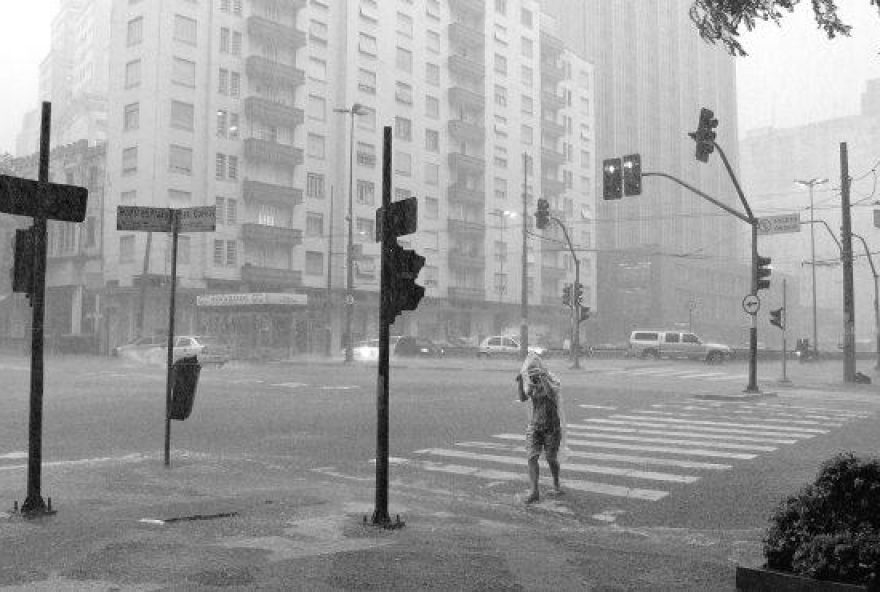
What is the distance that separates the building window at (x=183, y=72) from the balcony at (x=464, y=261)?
81.7 feet

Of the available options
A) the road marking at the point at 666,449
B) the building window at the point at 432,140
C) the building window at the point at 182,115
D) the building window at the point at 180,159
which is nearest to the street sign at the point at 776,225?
the road marking at the point at 666,449

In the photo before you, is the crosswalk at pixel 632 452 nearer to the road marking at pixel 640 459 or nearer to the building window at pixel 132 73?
the road marking at pixel 640 459

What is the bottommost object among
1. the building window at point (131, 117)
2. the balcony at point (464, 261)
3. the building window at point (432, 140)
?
the balcony at point (464, 261)

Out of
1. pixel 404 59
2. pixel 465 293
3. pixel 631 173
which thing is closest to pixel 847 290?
pixel 631 173

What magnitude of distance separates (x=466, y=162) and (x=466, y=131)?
2710mm

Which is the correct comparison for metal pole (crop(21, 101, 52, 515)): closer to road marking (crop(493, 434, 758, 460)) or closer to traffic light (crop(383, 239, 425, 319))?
traffic light (crop(383, 239, 425, 319))

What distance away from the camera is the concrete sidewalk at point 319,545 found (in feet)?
15.9

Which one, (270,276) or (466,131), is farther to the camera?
(466,131)

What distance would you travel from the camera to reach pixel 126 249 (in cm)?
4953

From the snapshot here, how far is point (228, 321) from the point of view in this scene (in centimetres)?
4144

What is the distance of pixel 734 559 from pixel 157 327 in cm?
4770

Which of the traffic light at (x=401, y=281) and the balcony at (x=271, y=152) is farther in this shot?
the balcony at (x=271, y=152)

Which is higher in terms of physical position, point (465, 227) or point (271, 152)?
point (271, 152)

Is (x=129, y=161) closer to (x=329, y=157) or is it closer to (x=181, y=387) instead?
(x=329, y=157)
